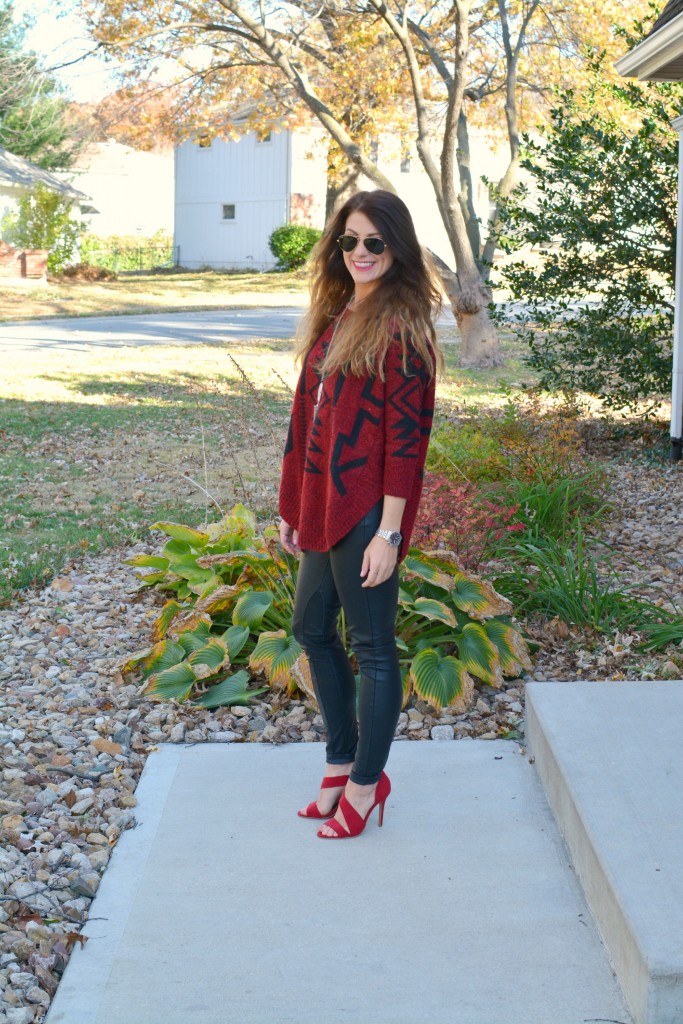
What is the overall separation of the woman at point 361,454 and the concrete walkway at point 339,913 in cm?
24

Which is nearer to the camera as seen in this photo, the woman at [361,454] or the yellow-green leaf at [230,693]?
the woman at [361,454]

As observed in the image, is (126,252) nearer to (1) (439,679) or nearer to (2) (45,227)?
(2) (45,227)

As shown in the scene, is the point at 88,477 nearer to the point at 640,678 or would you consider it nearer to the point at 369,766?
the point at 640,678

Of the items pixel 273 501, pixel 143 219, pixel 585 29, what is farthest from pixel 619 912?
pixel 143 219

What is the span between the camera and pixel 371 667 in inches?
114

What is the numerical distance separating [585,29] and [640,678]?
13819 mm

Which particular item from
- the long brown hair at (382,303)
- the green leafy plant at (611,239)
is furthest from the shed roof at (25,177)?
the long brown hair at (382,303)

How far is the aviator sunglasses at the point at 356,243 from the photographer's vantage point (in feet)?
9.20

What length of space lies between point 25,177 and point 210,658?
102 feet

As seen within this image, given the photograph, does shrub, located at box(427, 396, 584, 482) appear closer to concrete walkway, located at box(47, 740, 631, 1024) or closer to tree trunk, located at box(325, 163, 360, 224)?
concrete walkway, located at box(47, 740, 631, 1024)

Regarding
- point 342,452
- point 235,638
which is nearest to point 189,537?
point 235,638

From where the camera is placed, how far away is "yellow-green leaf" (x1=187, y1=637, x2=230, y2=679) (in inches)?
163

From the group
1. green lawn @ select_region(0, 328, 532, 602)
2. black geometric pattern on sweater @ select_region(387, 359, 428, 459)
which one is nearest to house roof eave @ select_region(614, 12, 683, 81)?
green lawn @ select_region(0, 328, 532, 602)

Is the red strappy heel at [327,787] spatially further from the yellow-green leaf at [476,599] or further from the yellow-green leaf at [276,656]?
the yellow-green leaf at [476,599]
